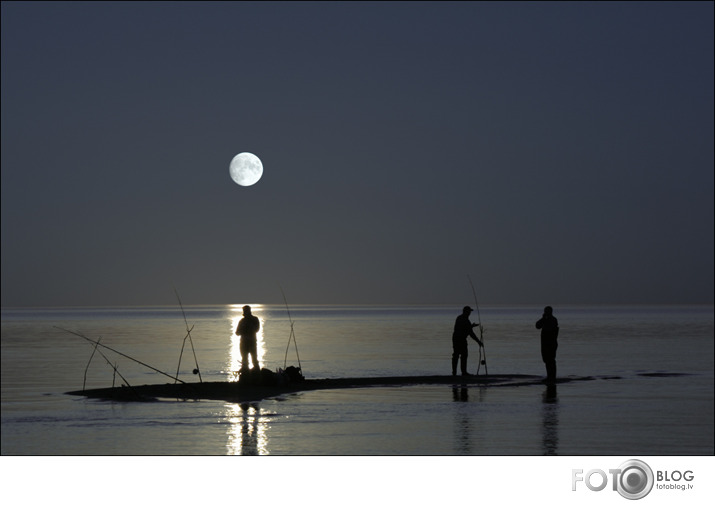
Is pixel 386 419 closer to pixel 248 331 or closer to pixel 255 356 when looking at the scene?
pixel 248 331

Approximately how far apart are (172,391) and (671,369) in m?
18.2

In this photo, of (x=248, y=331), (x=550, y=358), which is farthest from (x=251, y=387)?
(x=550, y=358)

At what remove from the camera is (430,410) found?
17500mm

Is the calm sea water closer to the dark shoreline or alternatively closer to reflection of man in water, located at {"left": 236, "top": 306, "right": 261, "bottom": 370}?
the dark shoreline

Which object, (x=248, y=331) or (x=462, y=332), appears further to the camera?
(x=462, y=332)
